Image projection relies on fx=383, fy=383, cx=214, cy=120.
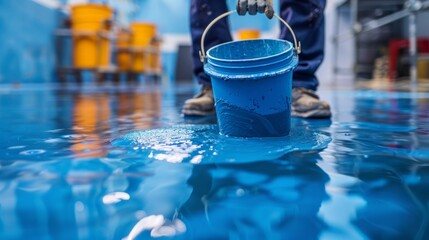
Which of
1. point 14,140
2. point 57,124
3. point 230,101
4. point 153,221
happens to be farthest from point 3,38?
point 153,221

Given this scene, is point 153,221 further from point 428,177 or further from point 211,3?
point 211,3

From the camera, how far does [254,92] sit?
27.1 inches

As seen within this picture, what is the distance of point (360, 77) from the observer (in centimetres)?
481

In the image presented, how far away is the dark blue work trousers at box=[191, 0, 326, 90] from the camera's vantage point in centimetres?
110

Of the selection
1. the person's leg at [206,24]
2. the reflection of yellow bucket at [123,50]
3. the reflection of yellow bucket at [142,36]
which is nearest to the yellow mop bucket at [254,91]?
the person's leg at [206,24]

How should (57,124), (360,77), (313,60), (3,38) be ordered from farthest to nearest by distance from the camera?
1. (360,77)
2. (3,38)
3. (313,60)
4. (57,124)

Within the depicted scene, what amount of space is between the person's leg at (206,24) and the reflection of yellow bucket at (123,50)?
14.4 ft

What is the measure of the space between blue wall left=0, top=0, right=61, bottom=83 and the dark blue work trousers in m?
2.95

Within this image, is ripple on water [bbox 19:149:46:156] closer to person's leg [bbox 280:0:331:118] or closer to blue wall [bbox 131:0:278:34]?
person's leg [bbox 280:0:331:118]

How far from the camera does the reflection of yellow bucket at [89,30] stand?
164 inches

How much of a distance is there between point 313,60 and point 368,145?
52cm

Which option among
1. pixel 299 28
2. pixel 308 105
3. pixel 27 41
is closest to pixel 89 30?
pixel 27 41

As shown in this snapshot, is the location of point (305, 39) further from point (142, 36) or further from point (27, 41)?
point (142, 36)

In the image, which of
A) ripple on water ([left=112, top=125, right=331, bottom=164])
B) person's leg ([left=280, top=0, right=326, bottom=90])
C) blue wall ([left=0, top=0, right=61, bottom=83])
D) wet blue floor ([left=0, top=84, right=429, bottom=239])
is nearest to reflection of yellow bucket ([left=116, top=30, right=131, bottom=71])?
blue wall ([left=0, top=0, right=61, bottom=83])
